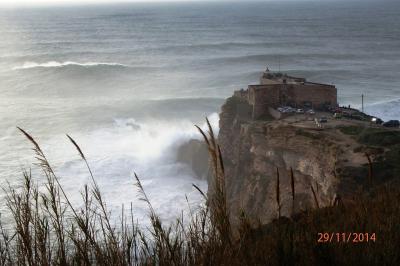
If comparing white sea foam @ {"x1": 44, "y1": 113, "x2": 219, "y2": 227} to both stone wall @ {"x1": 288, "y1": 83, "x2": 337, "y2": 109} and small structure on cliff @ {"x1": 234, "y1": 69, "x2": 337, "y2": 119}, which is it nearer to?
small structure on cliff @ {"x1": 234, "y1": 69, "x2": 337, "y2": 119}

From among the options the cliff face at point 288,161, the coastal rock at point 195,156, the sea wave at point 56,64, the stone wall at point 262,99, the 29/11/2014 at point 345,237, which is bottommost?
the 29/11/2014 at point 345,237

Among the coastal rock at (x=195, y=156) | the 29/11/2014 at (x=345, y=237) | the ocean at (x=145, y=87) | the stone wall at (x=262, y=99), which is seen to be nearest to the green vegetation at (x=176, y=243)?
the 29/11/2014 at (x=345, y=237)

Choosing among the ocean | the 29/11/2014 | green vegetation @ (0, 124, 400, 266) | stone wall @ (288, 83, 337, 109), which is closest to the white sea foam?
the ocean

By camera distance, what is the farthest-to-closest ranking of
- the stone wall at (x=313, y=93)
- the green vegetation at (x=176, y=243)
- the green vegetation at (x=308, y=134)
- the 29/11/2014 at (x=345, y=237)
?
the stone wall at (x=313, y=93) → the green vegetation at (x=308, y=134) → the 29/11/2014 at (x=345, y=237) → the green vegetation at (x=176, y=243)

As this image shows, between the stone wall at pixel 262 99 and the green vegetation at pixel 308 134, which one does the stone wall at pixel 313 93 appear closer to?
the stone wall at pixel 262 99

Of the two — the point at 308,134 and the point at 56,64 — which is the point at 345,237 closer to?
the point at 308,134

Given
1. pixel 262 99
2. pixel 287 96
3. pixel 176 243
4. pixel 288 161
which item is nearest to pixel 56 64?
pixel 287 96

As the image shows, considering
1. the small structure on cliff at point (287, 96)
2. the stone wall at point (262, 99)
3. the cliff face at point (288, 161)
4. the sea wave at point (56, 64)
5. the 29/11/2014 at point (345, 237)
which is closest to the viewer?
the 29/11/2014 at point (345, 237)
